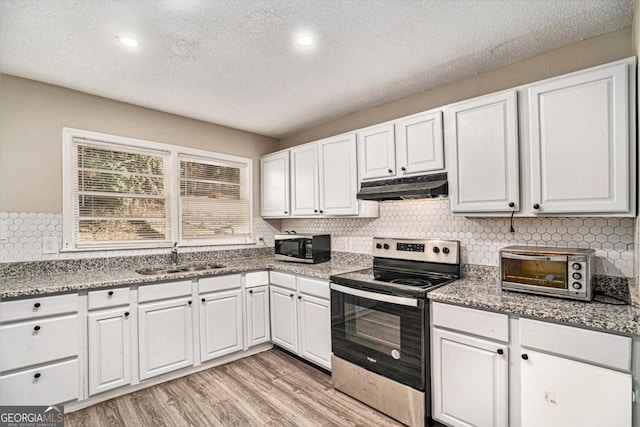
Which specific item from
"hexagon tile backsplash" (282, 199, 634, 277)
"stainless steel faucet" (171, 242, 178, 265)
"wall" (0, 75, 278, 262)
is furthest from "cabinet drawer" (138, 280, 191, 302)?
"hexagon tile backsplash" (282, 199, 634, 277)

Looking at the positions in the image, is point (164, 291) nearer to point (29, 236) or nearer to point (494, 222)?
point (29, 236)

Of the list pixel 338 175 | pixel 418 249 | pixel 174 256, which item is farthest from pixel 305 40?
pixel 174 256

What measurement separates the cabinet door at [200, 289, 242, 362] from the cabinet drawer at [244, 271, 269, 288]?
4.7 inches

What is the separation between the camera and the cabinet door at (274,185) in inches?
149

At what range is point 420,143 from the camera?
252cm

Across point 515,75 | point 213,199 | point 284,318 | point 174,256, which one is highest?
point 515,75

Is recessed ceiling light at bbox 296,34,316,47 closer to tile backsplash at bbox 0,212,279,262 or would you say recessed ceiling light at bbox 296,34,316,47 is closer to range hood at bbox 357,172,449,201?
range hood at bbox 357,172,449,201

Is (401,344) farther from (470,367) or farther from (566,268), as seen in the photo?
(566,268)

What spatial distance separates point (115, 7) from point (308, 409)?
280 cm

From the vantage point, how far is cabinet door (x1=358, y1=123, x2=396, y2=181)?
2.71m

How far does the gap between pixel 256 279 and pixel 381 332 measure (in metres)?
1.51

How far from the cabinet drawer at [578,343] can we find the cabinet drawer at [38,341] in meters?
2.95

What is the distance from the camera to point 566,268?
1.79 meters

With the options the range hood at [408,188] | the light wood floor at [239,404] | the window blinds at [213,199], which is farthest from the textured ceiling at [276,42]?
the light wood floor at [239,404]
